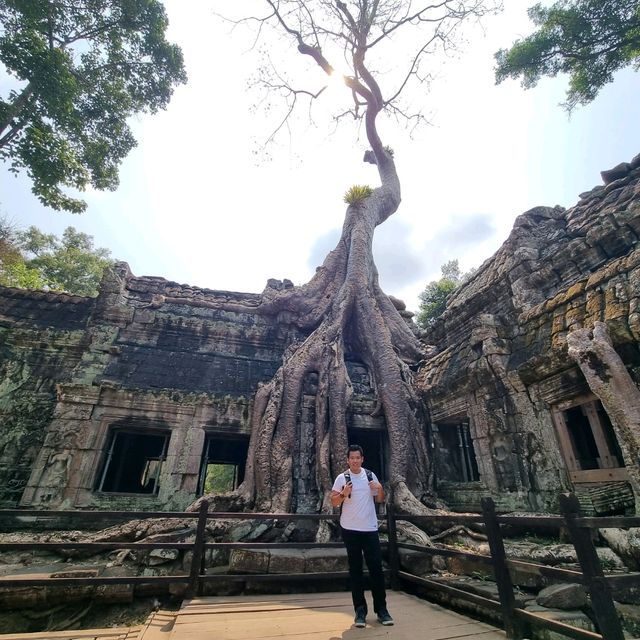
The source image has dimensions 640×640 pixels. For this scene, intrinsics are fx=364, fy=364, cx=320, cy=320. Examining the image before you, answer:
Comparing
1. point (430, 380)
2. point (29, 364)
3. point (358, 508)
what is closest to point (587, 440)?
point (430, 380)

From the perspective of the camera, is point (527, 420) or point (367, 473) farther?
point (527, 420)

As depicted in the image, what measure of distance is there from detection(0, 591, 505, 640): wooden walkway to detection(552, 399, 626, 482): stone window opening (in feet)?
8.29

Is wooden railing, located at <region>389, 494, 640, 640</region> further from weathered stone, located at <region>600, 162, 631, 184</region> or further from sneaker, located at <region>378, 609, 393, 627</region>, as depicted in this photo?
weathered stone, located at <region>600, 162, 631, 184</region>

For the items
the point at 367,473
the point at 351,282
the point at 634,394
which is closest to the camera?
the point at 367,473

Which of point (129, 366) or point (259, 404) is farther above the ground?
point (129, 366)

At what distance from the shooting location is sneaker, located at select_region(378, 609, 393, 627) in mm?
2430

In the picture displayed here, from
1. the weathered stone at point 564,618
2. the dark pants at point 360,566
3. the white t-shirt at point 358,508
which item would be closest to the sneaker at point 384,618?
the dark pants at point 360,566

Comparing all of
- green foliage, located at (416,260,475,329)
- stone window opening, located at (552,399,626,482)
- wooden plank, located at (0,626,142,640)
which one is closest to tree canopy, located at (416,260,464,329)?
green foliage, located at (416,260,475,329)

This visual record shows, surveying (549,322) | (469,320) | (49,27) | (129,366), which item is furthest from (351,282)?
(49,27)

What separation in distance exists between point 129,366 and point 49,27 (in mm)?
8427

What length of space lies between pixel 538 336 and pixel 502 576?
344 cm

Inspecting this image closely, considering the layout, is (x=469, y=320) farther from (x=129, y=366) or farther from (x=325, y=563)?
(x=129, y=366)

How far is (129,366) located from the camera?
7113mm

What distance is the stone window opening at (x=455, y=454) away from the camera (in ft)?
20.8
